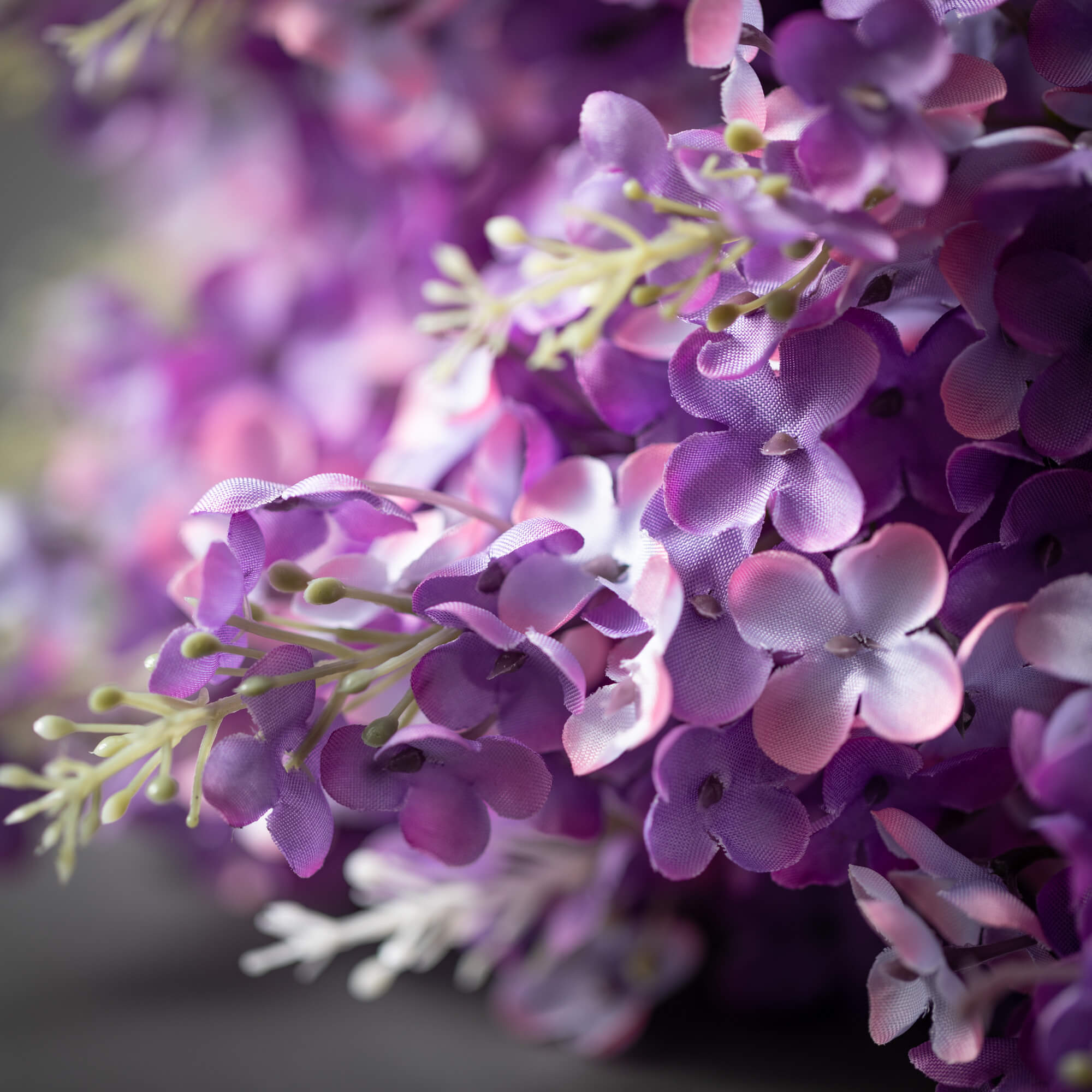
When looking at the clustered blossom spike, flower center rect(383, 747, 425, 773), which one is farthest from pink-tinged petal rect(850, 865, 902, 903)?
flower center rect(383, 747, 425, 773)

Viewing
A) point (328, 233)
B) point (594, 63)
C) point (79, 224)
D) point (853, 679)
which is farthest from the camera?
point (79, 224)

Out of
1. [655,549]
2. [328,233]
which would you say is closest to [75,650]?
[328,233]

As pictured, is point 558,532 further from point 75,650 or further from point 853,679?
point 75,650

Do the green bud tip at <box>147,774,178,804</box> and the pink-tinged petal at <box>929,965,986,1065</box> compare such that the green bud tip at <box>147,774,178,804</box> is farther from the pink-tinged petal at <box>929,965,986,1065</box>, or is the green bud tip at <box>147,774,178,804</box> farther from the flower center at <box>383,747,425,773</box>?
the pink-tinged petal at <box>929,965,986,1065</box>

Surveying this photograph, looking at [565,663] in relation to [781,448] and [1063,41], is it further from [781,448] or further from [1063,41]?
[1063,41]

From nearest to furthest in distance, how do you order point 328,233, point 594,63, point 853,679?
1. point 853,679
2. point 594,63
3. point 328,233

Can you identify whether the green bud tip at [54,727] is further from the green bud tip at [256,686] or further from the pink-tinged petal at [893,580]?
the pink-tinged petal at [893,580]

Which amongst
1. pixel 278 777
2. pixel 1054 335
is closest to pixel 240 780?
pixel 278 777
